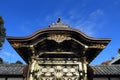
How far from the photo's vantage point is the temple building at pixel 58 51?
7.73 meters

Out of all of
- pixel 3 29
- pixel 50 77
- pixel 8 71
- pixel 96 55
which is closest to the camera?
pixel 50 77

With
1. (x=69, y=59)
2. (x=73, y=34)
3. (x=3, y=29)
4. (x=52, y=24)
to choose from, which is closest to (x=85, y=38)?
(x=73, y=34)

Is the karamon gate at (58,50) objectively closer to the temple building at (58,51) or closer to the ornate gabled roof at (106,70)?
the temple building at (58,51)

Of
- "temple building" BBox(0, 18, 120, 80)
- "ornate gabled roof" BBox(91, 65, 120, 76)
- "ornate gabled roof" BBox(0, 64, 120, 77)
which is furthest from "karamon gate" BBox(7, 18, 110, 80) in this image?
"ornate gabled roof" BBox(91, 65, 120, 76)

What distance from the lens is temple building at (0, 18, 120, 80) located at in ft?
25.4

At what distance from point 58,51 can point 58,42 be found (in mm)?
419

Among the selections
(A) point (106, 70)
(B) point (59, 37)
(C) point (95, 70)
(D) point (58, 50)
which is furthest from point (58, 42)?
(A) point (106, 70)

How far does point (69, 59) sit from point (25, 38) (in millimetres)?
2020

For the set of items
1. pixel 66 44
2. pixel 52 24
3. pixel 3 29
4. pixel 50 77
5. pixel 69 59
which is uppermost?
pixel 3 29

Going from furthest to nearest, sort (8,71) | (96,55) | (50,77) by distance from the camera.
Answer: (8,71) → (96,55) → (50,77)

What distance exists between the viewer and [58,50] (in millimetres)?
8031

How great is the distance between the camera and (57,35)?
795cm

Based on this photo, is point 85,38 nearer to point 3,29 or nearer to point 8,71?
point 8,71

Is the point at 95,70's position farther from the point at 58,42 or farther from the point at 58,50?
the point at 58,42
